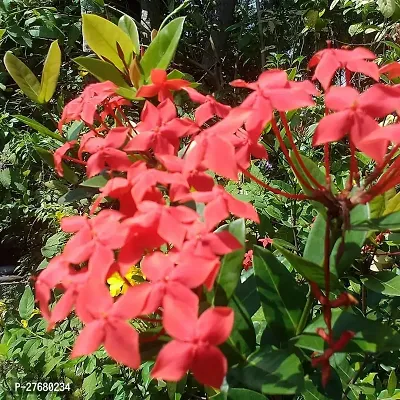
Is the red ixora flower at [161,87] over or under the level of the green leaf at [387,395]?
over

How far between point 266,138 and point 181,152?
718 mm

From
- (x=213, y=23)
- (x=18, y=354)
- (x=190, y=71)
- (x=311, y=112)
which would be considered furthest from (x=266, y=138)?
(x=213, y=23)

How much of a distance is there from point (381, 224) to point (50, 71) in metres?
0.54

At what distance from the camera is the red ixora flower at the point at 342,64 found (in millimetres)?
542

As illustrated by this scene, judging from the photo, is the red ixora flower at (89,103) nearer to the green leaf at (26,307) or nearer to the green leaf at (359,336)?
the green leaf at (359,336)

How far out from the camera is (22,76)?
0.84 metres

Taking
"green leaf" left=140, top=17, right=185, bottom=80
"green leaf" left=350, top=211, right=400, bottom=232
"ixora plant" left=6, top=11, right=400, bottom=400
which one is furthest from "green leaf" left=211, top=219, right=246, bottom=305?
"green leaf" left=140, top=17, right=185, bottom=80

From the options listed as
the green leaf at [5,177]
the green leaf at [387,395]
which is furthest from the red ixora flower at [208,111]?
the green leaf at [5,177]

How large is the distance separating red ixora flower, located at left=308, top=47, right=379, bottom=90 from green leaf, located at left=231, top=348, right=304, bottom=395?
0.26m

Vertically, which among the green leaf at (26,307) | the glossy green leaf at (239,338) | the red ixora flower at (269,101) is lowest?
the green leaf at (26,307)

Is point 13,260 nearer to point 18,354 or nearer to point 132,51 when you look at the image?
point 18,354

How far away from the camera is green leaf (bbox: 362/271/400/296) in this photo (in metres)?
0.67

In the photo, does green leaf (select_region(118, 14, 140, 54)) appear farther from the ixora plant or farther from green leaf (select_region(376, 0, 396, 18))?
green leaf (select_region(376, 0, 396, 18))

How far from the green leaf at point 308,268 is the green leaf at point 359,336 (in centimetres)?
3
